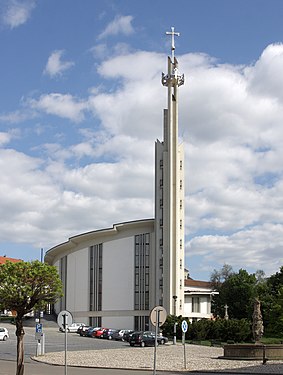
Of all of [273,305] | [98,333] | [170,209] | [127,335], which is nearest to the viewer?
[127,335]

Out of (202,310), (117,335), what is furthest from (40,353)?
(202,310)

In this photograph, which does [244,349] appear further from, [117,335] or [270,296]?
[270,296]

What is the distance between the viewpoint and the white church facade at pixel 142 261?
280 ft

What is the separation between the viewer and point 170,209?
8525 cm

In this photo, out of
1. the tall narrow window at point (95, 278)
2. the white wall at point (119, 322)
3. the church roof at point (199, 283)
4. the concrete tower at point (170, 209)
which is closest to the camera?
the concrete tower at point (170, 209)

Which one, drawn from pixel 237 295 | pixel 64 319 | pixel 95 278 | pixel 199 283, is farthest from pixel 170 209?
pixel 64 319

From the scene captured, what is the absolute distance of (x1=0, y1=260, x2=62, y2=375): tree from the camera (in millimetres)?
24159

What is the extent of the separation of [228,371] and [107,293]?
65.6m

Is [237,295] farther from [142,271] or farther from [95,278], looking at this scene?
[95,278]

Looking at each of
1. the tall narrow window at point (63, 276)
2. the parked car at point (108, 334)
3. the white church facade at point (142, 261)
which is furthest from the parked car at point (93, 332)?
the tall narrow window at point (63, 276)

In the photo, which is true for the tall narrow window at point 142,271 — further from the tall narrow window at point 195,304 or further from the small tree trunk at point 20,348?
the small tree trunk at point 20,348

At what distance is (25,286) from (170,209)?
61425 millimetres

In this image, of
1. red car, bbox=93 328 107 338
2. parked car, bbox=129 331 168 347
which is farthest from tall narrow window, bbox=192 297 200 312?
parked car, bbox=129 331 168 347

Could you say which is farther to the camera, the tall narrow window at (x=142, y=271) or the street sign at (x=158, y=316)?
the tall narrow window at (x=142, y=271)
